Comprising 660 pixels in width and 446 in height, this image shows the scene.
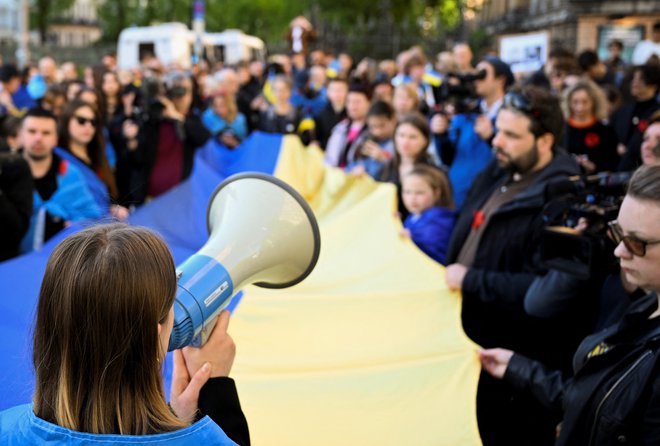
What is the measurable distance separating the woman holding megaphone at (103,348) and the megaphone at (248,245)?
34cm

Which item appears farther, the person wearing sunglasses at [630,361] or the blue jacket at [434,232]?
the blue jacket at [434,232]

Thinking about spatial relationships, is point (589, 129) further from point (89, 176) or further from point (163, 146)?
point (89, 176)

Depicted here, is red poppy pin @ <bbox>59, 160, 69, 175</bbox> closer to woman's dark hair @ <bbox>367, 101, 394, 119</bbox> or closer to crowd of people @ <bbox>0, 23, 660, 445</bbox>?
crowd of people @ <bbox>0, 23, 660, 445</bbox>

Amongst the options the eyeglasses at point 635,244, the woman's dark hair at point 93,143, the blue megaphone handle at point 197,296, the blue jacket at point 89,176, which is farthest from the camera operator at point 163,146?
the eyeglasses at point 635,244

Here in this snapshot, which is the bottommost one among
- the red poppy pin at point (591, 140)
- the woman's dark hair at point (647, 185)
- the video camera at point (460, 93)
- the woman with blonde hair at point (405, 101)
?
the red poppy pin at point (591, 140)

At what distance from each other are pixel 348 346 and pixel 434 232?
5.05 ft

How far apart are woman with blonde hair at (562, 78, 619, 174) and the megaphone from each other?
4938 mm

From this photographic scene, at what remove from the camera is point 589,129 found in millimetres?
6957

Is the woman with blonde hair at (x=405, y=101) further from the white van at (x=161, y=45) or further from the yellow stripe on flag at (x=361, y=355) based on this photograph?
the white van at (x=161, y=45)

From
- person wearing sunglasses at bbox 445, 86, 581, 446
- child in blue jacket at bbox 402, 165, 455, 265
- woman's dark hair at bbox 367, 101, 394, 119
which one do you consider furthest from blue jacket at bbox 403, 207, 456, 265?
woman's dark hair at bbox 367, 101, 394, 119

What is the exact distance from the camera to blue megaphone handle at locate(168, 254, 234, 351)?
192 centimetres

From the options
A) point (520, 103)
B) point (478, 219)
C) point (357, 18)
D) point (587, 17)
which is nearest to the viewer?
point (520, 103)

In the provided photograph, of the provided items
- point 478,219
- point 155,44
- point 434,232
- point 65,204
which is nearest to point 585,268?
point 478,219

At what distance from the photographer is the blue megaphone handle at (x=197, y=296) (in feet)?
6.29
